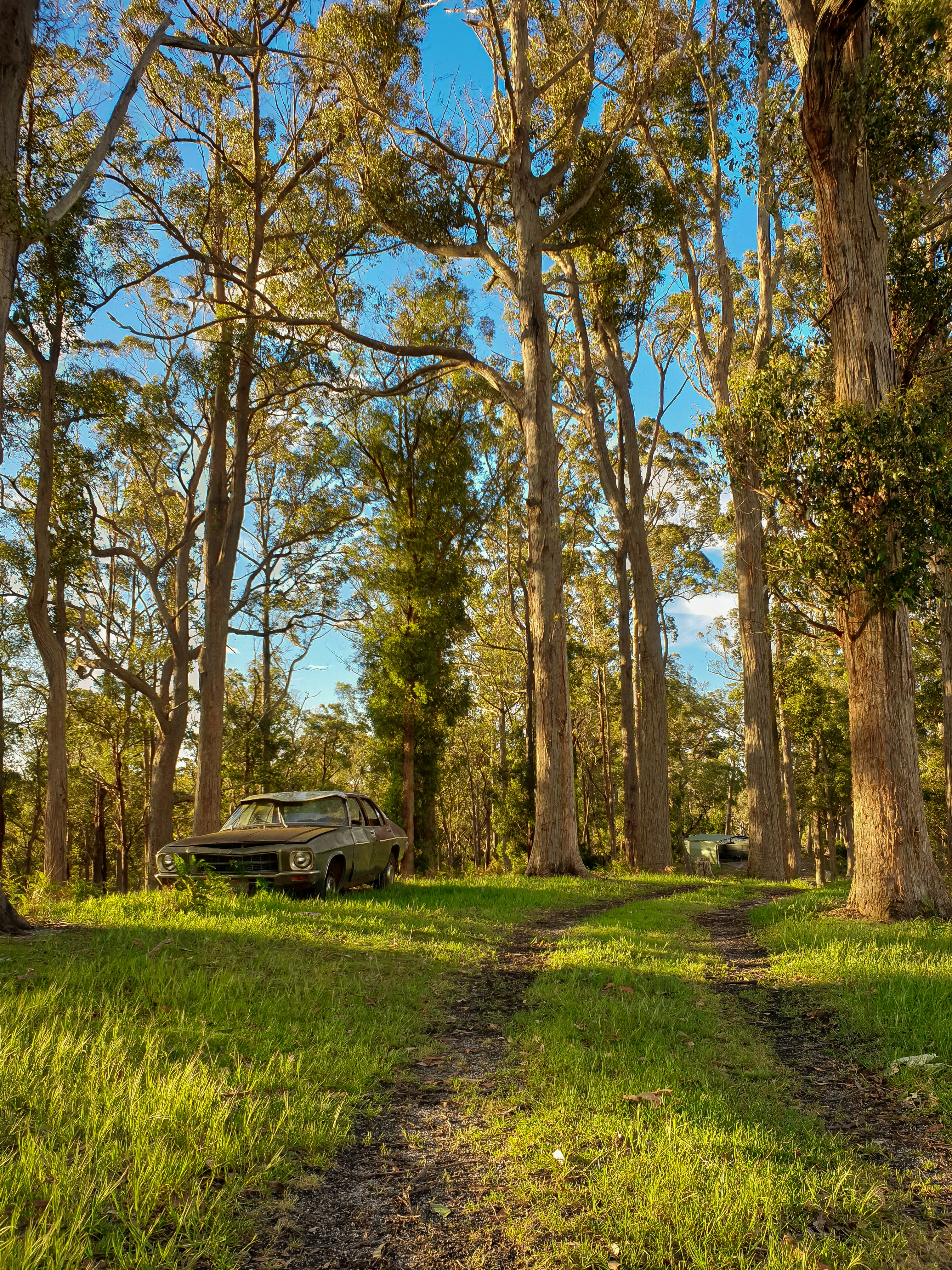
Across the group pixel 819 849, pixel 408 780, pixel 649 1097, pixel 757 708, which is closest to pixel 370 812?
pixel 649 1097

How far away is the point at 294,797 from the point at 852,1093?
766cm

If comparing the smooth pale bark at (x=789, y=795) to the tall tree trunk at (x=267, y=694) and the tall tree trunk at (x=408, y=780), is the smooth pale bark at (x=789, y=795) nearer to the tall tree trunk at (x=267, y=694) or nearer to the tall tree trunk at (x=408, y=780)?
the tall tree trunk at (x=408, y=780)

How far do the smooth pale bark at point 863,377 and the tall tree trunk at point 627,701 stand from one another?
11.2 m

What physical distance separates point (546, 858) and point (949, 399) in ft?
32.4

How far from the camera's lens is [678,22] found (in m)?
15.9

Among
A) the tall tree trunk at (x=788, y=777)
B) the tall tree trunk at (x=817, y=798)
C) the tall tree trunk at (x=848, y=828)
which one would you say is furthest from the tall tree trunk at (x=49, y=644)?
the tall tree trunk at (x=848, y=828)

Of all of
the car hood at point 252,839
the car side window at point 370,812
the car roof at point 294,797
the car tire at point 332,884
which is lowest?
the car tire at point 332,884

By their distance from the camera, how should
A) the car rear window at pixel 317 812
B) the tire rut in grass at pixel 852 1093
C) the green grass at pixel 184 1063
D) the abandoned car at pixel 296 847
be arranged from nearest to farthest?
1. the green grass at pixel 184 1063
2. the tire rut in grass at pixel 852 1093
3. the abandoned car at pixel 296 847
4. the car rear window at pixel 317 812

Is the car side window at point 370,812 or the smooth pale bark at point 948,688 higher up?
the smooth pale bark at point 948,688

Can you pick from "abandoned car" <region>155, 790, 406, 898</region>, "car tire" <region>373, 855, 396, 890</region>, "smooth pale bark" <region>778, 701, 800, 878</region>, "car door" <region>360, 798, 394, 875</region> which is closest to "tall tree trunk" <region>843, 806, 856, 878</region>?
"smooth pale bark" <region>778, 701, 800, 878</region>

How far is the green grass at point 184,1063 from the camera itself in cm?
233

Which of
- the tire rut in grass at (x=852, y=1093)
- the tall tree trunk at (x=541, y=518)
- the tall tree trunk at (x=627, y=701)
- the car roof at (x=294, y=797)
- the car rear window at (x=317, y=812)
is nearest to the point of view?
the tire rut in grass at (x=852, y=1093)

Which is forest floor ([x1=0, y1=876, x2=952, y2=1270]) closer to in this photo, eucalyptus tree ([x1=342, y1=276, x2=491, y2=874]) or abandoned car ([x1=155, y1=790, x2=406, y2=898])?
abandoned car ([x1=155, y1=790, x2=406, y2=898])

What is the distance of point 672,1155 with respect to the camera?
2832mm
